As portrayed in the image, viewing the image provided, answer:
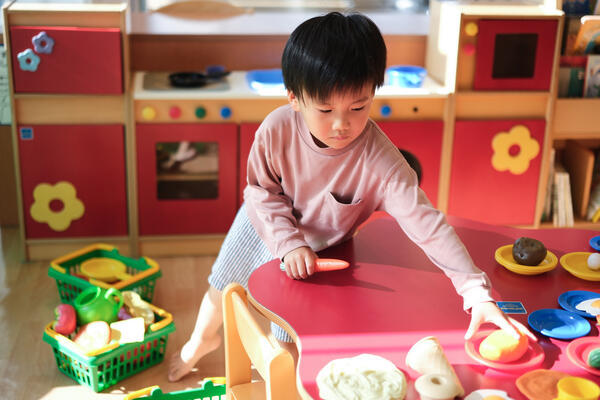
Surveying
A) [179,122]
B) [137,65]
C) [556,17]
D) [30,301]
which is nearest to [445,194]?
[556,17]

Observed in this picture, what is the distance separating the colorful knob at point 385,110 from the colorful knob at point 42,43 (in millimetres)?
1072

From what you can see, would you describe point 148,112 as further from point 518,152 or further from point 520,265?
point 520,265

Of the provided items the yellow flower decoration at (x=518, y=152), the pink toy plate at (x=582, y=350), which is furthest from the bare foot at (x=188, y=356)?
the yellow flower decoration at (x=518, y=152)

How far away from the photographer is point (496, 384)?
0.97 metres

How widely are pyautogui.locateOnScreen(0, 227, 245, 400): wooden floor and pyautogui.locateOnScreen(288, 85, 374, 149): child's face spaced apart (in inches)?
37.1

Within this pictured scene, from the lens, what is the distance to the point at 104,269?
2246mm

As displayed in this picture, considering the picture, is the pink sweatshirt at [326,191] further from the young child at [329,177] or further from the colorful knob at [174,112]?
the colorful knob at [174,112]

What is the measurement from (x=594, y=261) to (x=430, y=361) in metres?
0.47

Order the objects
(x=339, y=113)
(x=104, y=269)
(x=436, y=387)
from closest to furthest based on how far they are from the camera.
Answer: (x=436, y=387), (x=339, y=113), (x=104, y=269)

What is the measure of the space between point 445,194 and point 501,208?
0.75 ft

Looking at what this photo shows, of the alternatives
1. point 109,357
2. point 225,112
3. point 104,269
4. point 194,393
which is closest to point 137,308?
point 109,357

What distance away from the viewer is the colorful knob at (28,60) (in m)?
2.25

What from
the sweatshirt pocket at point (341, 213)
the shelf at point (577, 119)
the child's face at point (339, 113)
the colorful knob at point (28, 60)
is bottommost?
the shelf at point (577, 119)

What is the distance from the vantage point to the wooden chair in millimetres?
965
